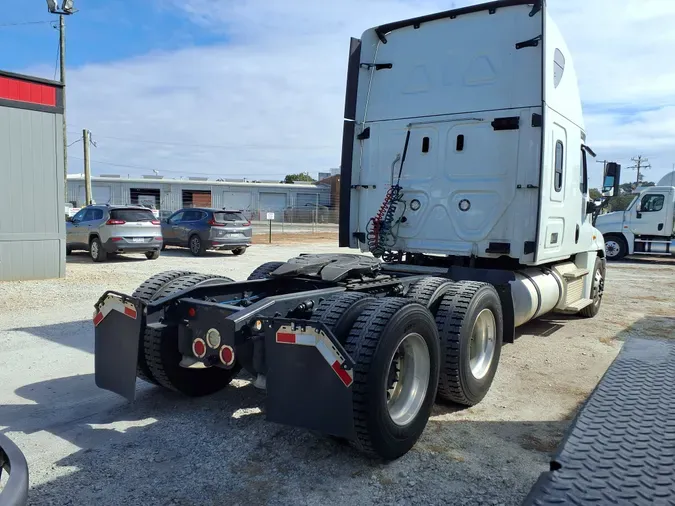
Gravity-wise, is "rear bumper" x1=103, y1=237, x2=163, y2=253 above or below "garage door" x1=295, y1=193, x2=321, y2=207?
below

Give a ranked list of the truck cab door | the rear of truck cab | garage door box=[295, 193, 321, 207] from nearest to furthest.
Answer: the rear of truck cab → the truck cab door → garage door box=[295, 193, 321, 207]

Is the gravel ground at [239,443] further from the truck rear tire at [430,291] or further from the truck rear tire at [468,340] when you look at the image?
the truck rear tire at [430,291]

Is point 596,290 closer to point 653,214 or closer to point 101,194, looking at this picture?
point 653,214

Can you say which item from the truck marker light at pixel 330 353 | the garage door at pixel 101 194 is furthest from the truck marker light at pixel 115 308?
the garage door at pixel 101 194

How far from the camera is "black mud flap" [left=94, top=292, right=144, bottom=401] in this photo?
403 cm

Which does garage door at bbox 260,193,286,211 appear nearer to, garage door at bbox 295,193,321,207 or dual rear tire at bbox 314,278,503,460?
garage door at bbox 295,193,321,207

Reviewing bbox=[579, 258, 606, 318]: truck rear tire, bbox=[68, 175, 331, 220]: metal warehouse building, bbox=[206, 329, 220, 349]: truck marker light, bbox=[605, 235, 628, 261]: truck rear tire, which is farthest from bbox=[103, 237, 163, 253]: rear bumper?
bbox=[68, 175, 331, 220]: metal warehouse building

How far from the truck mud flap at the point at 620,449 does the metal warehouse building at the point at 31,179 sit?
37.2 ft

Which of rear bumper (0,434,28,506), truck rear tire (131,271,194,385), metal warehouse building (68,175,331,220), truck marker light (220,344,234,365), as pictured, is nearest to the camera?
rear bumper (0,434,28,506)

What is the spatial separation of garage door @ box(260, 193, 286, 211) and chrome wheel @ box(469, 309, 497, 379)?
48.3 m

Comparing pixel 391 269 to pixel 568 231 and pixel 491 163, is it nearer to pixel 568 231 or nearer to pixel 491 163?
pixel 491 163

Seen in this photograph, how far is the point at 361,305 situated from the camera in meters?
3.87

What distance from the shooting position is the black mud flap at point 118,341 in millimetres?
4031

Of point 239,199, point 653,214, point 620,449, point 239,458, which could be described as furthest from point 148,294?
point 239,199
